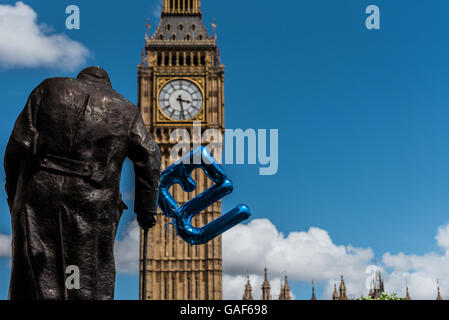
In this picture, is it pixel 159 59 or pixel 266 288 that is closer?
pixel 159 59

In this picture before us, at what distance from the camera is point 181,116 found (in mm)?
47688

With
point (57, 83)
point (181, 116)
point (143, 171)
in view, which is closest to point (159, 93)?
point (181, 116)

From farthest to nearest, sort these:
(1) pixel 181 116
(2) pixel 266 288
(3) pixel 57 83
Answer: (2) pixel 266 288 < (1) pixel 181 116 < (3) pixel 57 83

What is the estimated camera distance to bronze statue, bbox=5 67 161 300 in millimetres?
6301

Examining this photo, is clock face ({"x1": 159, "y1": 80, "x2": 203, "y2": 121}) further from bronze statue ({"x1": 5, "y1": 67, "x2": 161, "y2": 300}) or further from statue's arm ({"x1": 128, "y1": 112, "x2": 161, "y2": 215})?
bronze statue ({"x1": 5, "y1": 67, "x2": 161, "y2": 300})

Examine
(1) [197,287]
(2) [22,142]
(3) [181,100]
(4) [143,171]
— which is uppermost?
(3) [181,100]

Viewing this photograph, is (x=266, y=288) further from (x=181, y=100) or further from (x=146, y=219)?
(x=146, y=219)

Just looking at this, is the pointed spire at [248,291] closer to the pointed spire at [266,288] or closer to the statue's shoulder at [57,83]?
the pointed spire at [266,288]

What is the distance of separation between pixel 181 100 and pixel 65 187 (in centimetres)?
4187

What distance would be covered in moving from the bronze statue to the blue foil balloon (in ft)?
11.2

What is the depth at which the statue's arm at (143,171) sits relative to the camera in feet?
22.4

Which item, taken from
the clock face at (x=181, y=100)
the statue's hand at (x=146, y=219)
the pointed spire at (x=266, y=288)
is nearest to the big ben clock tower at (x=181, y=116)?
the clock face at (x=181, y=100)
